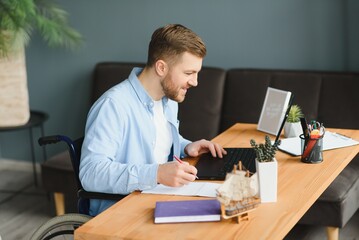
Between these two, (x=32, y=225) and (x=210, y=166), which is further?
(x=32, y=225)

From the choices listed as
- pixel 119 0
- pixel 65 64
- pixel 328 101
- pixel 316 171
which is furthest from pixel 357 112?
pixel 65 64

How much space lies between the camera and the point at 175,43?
8.09 feet

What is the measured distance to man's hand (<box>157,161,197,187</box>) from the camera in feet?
6.97

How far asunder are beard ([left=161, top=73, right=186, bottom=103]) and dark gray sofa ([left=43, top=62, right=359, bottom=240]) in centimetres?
119

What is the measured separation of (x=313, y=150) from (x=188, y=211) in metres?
0.70

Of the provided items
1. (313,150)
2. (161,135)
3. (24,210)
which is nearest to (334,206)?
(313,150)

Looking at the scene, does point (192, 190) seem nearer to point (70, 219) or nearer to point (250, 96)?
point (70, 219)

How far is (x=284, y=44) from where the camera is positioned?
3.91 m

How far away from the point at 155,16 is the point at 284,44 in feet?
2.76

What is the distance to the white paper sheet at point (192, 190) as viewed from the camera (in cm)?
214

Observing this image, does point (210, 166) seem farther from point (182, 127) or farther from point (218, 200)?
point (182, 127)

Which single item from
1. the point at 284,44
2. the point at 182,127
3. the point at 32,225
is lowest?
the point at 32,225

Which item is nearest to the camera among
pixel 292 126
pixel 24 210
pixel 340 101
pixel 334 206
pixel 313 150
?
pixel 313 150

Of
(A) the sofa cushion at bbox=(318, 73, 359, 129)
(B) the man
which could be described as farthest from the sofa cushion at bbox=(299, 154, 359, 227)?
(B) the man
